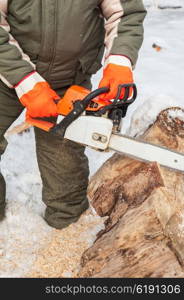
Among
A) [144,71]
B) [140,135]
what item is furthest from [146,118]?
[144,71]

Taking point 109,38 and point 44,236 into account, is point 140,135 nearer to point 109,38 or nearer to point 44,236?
point 109,38

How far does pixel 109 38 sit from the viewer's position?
7.03 feet

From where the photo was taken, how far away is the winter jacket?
1981 mm

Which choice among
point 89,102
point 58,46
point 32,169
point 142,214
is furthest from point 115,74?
point 32,169

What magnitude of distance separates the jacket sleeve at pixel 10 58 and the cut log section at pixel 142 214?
0.63 m

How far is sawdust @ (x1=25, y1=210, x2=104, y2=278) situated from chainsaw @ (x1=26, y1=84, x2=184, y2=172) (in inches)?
27.3

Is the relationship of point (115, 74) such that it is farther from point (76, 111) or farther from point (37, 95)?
point (37, 95)

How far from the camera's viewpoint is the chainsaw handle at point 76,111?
190 centimetres

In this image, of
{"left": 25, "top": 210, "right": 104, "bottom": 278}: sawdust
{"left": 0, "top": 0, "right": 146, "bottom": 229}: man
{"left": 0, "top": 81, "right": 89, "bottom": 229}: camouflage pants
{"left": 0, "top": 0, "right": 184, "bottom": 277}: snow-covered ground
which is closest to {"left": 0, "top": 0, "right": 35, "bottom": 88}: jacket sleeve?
{"left": 0, "top": 0, "right": 146, "bottom": 229}: man

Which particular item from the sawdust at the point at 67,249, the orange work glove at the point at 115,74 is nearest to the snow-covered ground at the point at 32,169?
the sawdust at the point at 67,249

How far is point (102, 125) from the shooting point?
1936 millimetres

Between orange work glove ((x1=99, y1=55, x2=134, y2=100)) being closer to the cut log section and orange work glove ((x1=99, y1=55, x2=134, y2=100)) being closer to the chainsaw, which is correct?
the chainsaw

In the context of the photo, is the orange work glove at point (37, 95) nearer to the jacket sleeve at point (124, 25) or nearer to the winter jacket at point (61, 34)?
the winter jacket at point (61, 34)

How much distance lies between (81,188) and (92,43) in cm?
90
